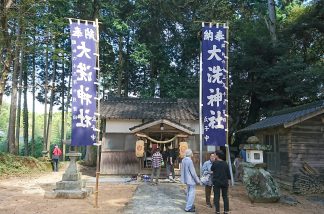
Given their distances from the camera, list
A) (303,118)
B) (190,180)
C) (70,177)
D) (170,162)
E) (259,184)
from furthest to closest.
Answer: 1. (170,162)
2. (303,118)
3. (70,177)
4. (259,184)
5. (190,180)

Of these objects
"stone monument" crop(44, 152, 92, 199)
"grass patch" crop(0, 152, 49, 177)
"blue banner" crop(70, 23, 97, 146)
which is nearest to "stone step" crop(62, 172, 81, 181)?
"stone monument" crop(44, 152, 92, 199)

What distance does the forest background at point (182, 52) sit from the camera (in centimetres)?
2011

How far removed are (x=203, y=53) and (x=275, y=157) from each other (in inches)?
233

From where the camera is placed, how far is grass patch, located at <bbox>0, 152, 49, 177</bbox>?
55.5ft

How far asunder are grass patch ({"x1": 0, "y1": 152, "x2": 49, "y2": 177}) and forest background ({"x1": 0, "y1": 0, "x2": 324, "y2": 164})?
1.84 metres

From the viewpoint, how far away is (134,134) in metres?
17.0

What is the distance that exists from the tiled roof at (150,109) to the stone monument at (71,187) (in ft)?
20.8

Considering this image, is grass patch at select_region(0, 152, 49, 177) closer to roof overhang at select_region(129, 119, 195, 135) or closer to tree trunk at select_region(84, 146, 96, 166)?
tree trunk at select_region(84, 146, 96, 166)

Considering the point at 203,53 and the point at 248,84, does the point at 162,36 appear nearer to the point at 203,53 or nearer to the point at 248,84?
the point at 248,84

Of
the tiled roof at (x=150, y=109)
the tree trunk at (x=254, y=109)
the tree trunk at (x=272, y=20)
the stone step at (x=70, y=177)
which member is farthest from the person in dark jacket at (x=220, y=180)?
the tree trunk at (x=272, y=20)

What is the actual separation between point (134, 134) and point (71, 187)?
5.76 meters

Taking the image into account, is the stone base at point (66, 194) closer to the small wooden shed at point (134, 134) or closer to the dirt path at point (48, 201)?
the dirt path at point (48, 201)

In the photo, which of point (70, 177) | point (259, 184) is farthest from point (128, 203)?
point (259, 184)

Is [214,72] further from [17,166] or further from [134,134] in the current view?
[17,166]
